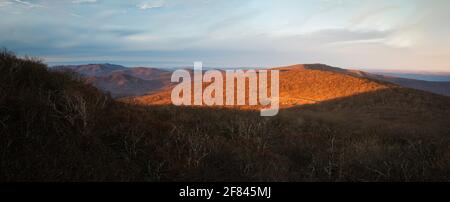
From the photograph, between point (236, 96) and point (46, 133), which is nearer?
point (46, 133)

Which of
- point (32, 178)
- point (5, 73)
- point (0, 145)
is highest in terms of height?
point (5, 73)

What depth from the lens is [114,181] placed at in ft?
18.7

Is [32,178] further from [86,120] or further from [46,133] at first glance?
[86,120]

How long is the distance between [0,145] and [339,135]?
1137 centimetres

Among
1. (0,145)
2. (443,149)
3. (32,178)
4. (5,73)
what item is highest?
(5,73)

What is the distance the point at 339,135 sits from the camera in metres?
13.3

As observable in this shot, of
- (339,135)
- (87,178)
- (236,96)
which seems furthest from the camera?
(236,96)

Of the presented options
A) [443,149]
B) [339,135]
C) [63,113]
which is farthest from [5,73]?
[443,149]

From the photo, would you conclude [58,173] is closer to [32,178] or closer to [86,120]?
[32,178]

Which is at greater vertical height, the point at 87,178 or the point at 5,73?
the point at 5,73

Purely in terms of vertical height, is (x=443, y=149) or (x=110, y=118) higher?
(x=110, y=118)
